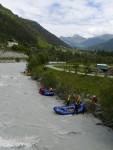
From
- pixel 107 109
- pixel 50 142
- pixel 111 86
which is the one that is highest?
pixel 111 86

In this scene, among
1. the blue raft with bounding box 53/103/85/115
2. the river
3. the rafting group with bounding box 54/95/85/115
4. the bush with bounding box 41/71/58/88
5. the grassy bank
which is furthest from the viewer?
the bush with bounding box 41/71/58/88

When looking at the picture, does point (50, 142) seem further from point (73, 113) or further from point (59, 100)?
point (59, 100)

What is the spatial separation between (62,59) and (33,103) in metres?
128

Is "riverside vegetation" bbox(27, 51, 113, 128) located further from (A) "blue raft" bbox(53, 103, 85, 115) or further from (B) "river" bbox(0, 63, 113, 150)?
(B) "river" bbox(0, 63, 113, 150)

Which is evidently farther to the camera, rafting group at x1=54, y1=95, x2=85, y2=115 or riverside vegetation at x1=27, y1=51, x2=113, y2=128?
rafting group at x1=54, y1=95, x2=85, y2=115

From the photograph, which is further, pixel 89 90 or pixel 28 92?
pixel 28 92

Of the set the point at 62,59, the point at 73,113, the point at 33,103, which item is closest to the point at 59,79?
the point at 33,103

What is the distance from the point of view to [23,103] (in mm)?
52469

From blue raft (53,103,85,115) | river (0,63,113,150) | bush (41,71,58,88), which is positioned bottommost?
river (0,63,113,150)

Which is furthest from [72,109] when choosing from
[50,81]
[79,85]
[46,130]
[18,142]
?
[50,81]

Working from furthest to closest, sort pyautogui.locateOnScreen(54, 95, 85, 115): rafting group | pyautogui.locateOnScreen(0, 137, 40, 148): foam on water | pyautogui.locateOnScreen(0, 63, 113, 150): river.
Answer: pyautogui.locateOnScreen(54, 95, 85, 115): rafting group
pyautogui.locateOnScreen(0, 63, 113, 150): river
pyautogui.locateOnScreen(0, 137, 40, 148): foam on water

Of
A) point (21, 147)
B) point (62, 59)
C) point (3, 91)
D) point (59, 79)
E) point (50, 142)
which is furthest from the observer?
point (62, 59)

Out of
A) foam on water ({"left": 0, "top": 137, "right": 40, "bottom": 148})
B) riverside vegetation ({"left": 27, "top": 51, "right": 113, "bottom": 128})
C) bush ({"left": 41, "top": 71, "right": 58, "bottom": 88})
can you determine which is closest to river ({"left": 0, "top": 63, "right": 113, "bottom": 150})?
foam on water ({"left": 0, "top": 137, "right": 40, "bottom": 148})

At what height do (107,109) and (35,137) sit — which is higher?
(107,109)
